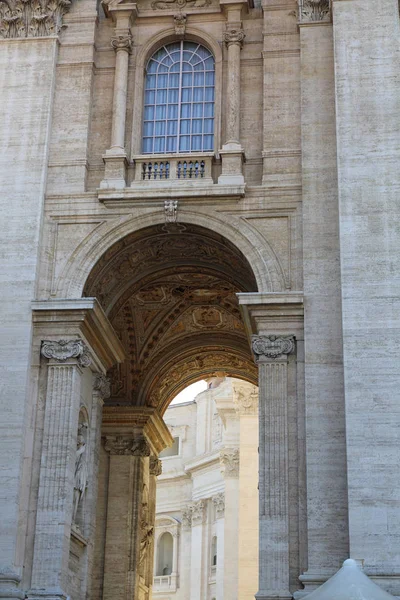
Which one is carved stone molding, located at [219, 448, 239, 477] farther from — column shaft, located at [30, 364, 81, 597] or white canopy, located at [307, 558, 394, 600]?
white canopy, located at [307, 558, 394, 600]

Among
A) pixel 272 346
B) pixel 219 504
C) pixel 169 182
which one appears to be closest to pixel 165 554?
pixel 219 504

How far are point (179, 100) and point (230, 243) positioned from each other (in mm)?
4035

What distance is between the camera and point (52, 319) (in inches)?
938

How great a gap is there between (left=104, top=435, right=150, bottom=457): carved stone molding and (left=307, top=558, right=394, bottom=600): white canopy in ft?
46.6

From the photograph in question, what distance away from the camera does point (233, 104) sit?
2550cm

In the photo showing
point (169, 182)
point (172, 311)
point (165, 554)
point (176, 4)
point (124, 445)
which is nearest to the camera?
point (169, 182)

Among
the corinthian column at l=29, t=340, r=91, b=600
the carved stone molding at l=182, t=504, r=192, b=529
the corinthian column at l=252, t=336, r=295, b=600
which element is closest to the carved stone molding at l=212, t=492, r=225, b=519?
the carved stone molding at l=182, t=504, r=192, b=529

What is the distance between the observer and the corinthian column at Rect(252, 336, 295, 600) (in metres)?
21.5

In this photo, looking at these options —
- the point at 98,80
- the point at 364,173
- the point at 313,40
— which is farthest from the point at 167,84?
the point at 364,173

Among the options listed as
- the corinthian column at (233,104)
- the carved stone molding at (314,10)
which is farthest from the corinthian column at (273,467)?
the carved stone molding at (314,10)

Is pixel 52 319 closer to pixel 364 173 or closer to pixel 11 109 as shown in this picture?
pixel 11 109

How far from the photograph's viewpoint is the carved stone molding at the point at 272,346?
23.1m

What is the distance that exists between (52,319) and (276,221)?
5081 mm

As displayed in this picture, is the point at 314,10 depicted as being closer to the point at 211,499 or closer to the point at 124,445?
the point at 124,445
